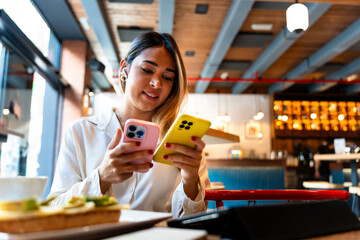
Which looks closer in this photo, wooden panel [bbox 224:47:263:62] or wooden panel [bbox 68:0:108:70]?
wooden panel [bbox 68:0:108:70]

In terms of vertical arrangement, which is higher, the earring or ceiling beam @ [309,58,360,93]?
ceiling beam @ [309,58,360,93]

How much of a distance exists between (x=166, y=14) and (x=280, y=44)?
228 centimetres

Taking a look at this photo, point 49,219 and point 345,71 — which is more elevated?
point 345,71

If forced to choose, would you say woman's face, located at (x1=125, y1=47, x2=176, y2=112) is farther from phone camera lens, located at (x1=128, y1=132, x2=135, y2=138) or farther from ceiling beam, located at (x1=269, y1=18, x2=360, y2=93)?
ceiling beam, located at (x1=269, y1=18, x2=360, y2=93)

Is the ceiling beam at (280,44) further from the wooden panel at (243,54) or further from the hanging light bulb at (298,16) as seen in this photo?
the hanging light bulb at (298,16)

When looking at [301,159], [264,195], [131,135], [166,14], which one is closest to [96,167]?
[131,135]

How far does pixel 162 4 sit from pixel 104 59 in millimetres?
3512

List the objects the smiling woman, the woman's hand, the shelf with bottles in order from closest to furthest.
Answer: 1. the woman's hand
2. the smiling woman
3. the shelf with bottles

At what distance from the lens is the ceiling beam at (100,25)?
4.82 metres

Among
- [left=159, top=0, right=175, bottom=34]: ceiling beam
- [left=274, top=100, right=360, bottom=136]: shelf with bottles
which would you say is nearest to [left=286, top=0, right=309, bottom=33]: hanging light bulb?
[left=159, top=0, right=175, bottom=34]: ceiling beam

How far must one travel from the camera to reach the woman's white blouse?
3.76 feet

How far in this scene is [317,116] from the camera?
9.94m

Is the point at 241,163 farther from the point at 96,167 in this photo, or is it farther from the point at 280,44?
the point at 96,167

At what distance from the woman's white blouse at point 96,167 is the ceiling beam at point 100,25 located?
154 inches
